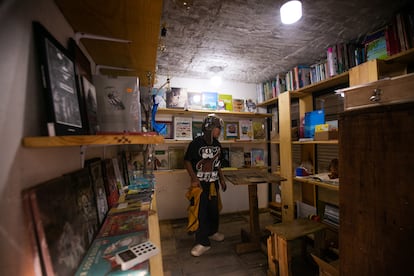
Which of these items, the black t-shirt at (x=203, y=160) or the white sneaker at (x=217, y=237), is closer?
the black t-shirt at (x=203, y=160)

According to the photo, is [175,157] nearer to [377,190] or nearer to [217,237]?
[217,237]

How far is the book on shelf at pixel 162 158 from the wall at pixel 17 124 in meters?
2.30

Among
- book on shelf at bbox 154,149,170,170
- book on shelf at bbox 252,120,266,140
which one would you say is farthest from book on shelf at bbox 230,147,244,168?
book on shelf at bbox 154,149,170,170

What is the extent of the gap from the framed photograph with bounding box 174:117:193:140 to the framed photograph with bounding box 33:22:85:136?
2141mm

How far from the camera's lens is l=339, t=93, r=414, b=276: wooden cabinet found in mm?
836

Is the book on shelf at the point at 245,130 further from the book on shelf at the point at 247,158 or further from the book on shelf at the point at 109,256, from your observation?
the book on shelf at the point at 109,256

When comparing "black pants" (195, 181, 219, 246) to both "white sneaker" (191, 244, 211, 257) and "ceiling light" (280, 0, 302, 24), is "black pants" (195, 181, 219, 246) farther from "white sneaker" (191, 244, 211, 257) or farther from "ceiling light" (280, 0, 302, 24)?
"ceiling light" (280, 0, 302, 24)

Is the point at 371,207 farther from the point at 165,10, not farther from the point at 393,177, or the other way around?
the point at 165,10

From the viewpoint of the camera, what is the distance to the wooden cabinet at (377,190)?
836mm

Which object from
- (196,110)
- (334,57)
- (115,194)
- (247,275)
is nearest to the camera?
(115,194)

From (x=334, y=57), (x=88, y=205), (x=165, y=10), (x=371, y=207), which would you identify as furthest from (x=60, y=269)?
(x=334, y=57)

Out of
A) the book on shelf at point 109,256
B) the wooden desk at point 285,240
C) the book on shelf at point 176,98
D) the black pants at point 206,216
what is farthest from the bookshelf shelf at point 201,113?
the book on shelf at point 109,256

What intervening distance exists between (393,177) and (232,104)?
2.48m

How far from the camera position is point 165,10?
1439mm
